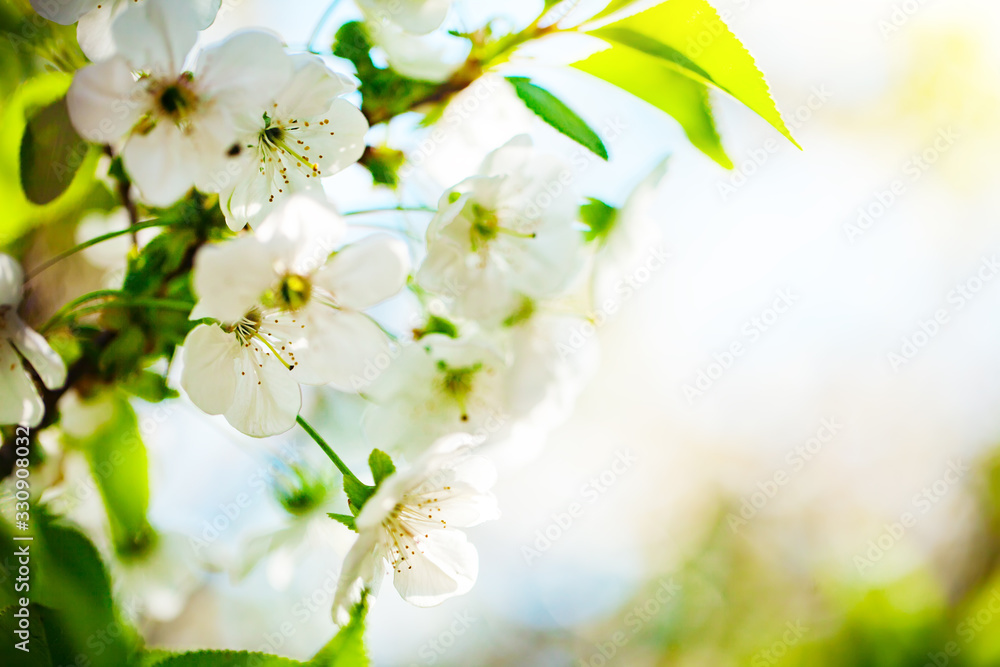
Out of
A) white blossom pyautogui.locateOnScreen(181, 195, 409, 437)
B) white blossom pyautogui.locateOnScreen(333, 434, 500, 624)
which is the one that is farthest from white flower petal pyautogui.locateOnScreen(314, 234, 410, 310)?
white blossom pyautogui.locateOnScreen(333, 434, 500, 624)

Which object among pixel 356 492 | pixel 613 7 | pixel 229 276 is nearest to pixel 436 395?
pixel 356 492

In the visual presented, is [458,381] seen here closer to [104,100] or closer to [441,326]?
[441,326]

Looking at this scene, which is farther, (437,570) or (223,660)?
(437,570)

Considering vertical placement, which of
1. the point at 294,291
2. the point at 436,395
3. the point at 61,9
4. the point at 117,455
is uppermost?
the point at 61,9

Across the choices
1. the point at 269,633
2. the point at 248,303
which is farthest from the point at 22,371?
the point at 269,633

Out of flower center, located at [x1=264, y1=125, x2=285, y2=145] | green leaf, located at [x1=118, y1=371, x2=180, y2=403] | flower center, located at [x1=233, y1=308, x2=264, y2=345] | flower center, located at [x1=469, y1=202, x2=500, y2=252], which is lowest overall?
green leaf, located at [x1=118, y1=371, x2=180, y2=403]

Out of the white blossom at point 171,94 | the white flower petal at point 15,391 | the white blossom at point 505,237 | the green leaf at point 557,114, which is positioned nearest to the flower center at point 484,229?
the white blossom at point 505,237

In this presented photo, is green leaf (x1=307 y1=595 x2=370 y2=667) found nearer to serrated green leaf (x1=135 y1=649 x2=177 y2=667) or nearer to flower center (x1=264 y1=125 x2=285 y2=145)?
serrated green leaf (x1=135 y1=649 x2=177 y2=667)
